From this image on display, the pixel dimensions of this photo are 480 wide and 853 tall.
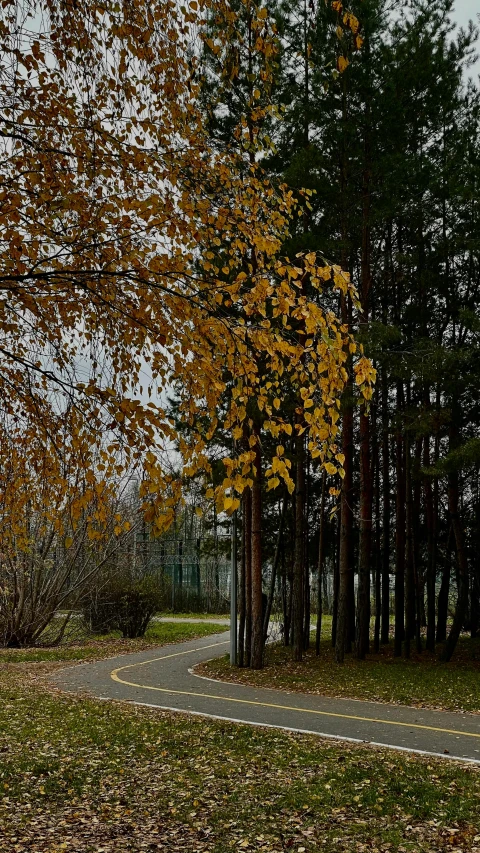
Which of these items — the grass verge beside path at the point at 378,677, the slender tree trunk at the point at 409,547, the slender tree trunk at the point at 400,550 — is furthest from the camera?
the slender tree trunk at the point at 400,550

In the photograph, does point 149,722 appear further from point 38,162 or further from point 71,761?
point 38,162

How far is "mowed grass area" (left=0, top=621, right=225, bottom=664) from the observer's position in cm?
1972

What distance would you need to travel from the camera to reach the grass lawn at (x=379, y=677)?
12320 millimetres

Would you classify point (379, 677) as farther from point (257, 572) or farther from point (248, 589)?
point (248, 589)

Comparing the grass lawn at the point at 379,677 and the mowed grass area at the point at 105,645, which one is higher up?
the grass lawn at the point at 379,677

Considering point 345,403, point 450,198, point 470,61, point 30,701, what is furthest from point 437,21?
point 30,701

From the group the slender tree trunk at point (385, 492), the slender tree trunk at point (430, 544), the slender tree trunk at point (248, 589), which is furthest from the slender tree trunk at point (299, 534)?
the slender tree trunk at point (430, 544)

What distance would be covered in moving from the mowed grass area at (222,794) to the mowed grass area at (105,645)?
1078 centimetres

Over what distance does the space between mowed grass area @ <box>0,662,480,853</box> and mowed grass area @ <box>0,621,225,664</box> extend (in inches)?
424

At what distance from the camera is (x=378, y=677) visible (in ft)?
47.8

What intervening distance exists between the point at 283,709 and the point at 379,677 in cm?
404

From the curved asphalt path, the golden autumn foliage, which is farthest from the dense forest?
the golden autumn foliage

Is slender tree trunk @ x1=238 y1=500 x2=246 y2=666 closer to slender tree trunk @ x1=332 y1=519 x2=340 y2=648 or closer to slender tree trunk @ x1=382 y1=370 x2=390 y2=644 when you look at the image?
slender tree trunk @ x1=332 y1=519 x2=340 y2=648

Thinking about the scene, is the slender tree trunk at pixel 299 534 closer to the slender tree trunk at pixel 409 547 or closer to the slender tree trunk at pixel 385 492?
the slender tree trunk at pixel 385 492
